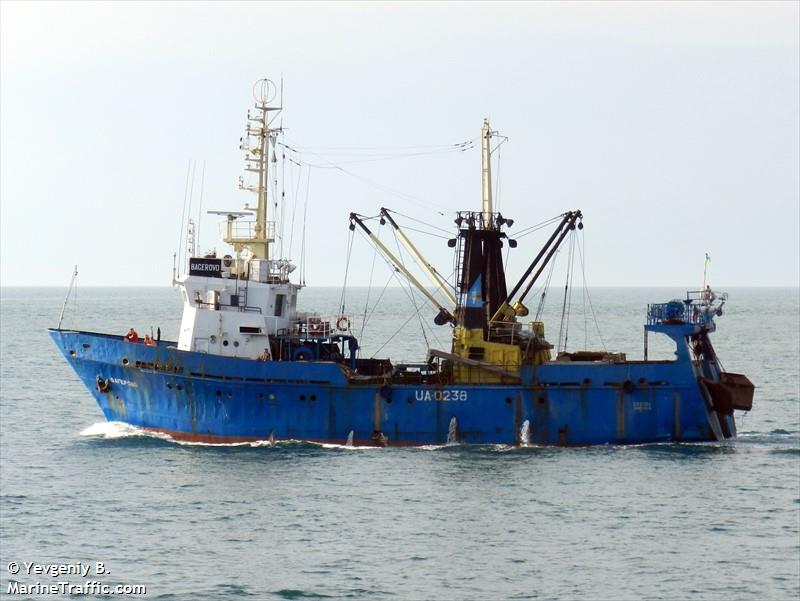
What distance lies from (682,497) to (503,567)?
8.17m

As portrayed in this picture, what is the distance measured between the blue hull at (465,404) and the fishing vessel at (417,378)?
0.10 ft

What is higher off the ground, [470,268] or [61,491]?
[470,268]

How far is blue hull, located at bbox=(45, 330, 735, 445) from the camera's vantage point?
42.9m

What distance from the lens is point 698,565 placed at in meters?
30.6

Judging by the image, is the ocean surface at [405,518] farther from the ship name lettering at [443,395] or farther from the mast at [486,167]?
the mast at [486,167]

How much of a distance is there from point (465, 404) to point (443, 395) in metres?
0.76

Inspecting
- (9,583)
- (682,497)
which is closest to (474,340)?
(682,497)

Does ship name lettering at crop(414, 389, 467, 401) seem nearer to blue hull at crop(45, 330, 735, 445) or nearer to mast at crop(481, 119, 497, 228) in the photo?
blue hull at crop(45, 330, 735, 445)

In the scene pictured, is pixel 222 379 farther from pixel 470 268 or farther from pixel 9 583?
pixel 9 583

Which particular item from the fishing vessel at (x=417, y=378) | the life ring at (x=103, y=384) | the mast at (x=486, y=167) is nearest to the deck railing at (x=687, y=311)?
the fishing vessel at (x=417, y=378)

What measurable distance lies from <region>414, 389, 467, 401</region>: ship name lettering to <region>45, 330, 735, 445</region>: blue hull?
0.03 meters

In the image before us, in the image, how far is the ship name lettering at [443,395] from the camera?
4300 cm

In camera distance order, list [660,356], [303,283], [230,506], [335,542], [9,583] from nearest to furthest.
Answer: [9,583], [335,542], [230,506], [303,283], [660,356]

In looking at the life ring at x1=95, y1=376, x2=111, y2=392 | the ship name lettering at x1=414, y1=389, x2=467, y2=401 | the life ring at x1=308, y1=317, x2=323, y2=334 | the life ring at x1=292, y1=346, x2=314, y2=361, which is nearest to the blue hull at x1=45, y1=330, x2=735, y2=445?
the ship name lettering at x1=414, y1=389, x2=467, y2=401
